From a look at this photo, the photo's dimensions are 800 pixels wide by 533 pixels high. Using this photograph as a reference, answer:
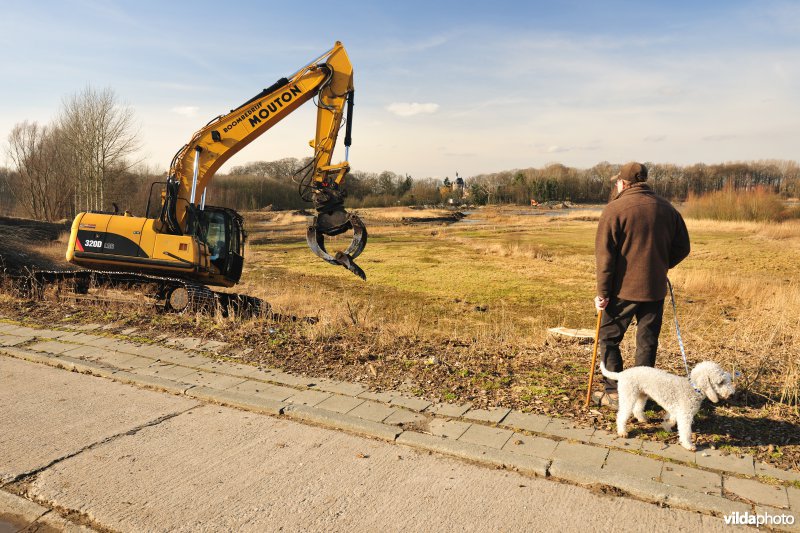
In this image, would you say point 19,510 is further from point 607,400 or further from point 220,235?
point 220,235

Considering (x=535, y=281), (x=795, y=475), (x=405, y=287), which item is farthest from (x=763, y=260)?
(x=795, y=475)

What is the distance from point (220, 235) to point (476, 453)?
8.84 meters

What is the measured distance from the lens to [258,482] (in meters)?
3.99

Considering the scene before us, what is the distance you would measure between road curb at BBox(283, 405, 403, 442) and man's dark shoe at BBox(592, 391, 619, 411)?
5.66 feet

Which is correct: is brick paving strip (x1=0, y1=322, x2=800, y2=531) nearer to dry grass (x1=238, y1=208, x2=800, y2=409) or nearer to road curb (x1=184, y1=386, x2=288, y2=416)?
road curb (x1=184, y1=386, x2=288, y2=416)

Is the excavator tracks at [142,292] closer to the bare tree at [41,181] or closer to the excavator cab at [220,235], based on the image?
the excavator cab at [220,235]

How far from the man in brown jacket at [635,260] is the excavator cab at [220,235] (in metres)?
8.62

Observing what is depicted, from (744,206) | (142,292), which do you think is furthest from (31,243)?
(744,206)

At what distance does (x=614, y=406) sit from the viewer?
4.91m

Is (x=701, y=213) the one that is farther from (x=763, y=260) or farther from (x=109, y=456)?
(x=109, y=456)

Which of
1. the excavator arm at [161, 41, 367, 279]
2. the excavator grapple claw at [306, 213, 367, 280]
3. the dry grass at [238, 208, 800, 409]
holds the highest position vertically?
the excavator arm at [161, 41, 367, 279]

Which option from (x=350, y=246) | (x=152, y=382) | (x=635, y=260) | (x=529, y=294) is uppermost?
(x=635, y=260)

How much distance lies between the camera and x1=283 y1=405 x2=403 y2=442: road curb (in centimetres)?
468

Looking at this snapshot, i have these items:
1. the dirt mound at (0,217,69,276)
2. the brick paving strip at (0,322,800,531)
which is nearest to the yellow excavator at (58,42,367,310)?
the brick paving strip at (0,322,800,531)
